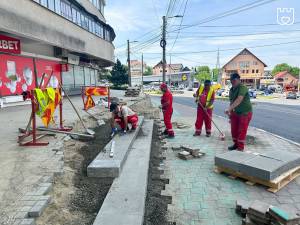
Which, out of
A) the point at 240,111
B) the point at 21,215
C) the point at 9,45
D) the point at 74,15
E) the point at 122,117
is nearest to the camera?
the point at 21,215

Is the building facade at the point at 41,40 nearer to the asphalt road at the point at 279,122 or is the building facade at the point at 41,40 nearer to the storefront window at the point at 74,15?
the storefront window at the point at 74,15

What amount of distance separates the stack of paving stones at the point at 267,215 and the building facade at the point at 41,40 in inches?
253

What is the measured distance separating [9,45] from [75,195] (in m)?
12.0

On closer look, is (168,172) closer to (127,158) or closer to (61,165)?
(127,158)

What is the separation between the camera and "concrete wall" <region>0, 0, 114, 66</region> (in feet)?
37.3

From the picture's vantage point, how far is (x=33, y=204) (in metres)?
3.25

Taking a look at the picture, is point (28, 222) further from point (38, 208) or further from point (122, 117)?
point (122, 117)

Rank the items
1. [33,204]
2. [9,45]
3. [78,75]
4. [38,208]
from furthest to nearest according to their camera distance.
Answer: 1. [78,75]
2. [9,45]
3. [33,204]
4. [38,208]

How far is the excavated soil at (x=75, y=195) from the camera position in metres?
3.15

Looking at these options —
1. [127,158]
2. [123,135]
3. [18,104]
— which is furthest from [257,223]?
[18,104]

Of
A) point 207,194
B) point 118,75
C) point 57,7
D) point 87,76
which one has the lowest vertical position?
point 207,194

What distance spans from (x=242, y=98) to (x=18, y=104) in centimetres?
1361

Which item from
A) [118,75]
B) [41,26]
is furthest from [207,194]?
[118,75]

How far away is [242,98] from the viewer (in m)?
6.14
